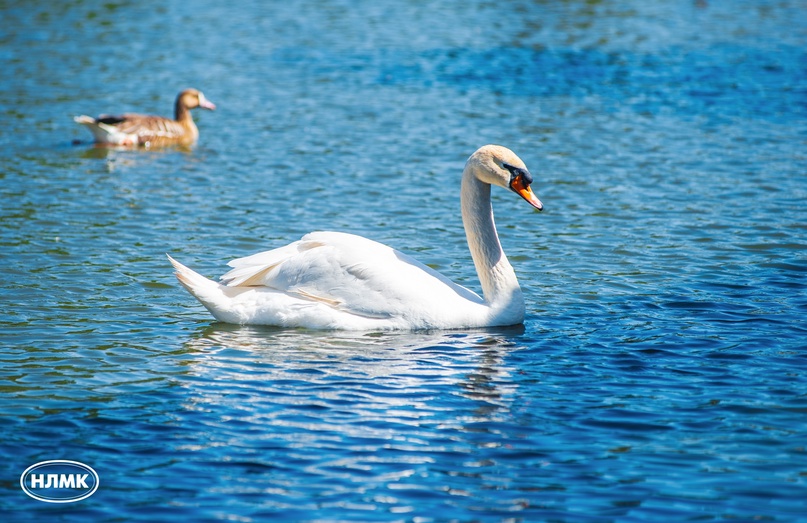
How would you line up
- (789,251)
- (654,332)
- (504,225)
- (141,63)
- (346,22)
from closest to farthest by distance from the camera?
1. (654,332)
2. (789,251)
3. (504,225)
4. (141,63)
5. (346,22)

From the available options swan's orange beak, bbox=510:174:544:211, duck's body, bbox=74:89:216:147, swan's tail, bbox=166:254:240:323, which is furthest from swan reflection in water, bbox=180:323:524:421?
duck's body, bbox=74:89:216:147

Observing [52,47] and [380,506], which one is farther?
[52,47]

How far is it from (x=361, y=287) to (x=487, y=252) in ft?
4.02

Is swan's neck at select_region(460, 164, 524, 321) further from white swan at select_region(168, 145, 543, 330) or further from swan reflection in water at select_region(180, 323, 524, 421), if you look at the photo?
swan reflection in water at select_region(180, 323, 524, 421)

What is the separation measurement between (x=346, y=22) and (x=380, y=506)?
2393 centimetres

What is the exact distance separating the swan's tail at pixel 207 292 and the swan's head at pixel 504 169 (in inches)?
100

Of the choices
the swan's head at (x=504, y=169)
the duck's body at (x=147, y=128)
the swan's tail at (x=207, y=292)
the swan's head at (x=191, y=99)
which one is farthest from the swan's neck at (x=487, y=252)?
the swan's head at (x=191, y=99)

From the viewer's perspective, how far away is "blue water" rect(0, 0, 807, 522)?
22.1 feet

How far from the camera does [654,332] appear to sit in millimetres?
9414

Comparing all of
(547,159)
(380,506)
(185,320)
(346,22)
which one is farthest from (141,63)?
(380,506)

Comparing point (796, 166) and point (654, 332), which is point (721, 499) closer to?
point (654, 332)

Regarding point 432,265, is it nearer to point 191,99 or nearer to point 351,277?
point 351,277

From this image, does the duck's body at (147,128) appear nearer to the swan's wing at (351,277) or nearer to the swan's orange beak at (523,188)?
the swan's wing at (351,277)

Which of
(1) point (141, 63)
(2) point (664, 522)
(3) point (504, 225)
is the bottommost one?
(2) point (664, 522)
